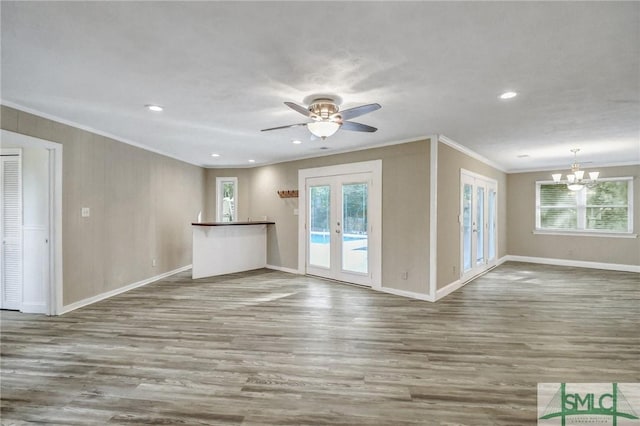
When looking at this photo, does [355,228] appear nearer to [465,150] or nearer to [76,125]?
[465,150]

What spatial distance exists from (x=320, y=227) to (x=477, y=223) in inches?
135

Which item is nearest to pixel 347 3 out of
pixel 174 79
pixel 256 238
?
pixel 174 79

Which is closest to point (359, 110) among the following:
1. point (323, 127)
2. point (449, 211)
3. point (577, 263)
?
Answer: point (323, 127)

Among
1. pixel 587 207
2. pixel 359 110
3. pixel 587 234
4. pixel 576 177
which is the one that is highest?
pixel 359 110

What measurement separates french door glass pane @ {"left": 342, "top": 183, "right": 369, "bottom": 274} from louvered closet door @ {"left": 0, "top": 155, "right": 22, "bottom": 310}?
4901 millimetres

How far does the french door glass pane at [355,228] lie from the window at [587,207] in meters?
5.78

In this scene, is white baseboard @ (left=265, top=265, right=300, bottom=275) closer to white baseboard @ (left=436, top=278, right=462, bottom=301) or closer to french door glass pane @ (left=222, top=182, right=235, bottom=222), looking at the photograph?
french door glass pane @ (left=222, top=182, right=235, bottom=222)

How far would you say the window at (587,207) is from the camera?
7176 mm

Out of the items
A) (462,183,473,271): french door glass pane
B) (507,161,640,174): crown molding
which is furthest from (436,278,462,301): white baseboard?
(507,161,640,174): crown molding

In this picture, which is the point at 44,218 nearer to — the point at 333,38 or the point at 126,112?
the point at 126,112

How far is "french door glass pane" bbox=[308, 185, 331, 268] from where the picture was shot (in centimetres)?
608

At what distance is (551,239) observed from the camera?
315 inches

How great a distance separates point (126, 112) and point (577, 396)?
5212 millimetres

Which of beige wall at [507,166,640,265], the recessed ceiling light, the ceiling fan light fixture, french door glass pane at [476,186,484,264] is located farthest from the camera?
beige wall at [507,166,640,265]
